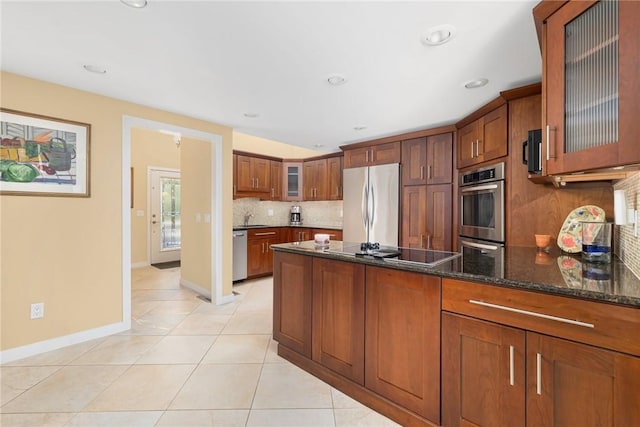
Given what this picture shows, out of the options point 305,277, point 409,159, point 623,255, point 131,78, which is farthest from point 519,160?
point 131,78

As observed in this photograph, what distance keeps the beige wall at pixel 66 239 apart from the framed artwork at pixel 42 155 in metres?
0.06

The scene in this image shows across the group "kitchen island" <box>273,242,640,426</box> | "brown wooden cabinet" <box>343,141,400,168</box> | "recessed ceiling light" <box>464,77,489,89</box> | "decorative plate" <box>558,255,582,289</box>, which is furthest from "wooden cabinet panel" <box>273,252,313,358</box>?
"brown wooden cabinet" <box>343,141,400,168</box>

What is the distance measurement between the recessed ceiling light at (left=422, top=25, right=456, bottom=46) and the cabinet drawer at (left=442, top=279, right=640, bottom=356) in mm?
1422

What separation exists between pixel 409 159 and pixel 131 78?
3.23 meters

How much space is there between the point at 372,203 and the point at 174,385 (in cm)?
316

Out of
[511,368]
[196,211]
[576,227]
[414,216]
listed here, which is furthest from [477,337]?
[196,211]

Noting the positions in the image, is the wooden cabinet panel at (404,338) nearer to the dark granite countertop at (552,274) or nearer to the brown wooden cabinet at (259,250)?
the dark granite countertop at (552,274)

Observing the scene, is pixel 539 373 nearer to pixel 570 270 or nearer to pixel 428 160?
pixel 570 270

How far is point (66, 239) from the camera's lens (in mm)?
2521

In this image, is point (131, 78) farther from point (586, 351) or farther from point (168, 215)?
point (168, 215)

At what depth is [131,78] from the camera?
7.58 feet

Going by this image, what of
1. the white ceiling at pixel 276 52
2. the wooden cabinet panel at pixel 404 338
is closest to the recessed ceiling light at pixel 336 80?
the white ceiling at pixel 276 52

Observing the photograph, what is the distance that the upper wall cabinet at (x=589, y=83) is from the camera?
103cm

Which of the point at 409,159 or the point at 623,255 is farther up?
the point at 409,159
